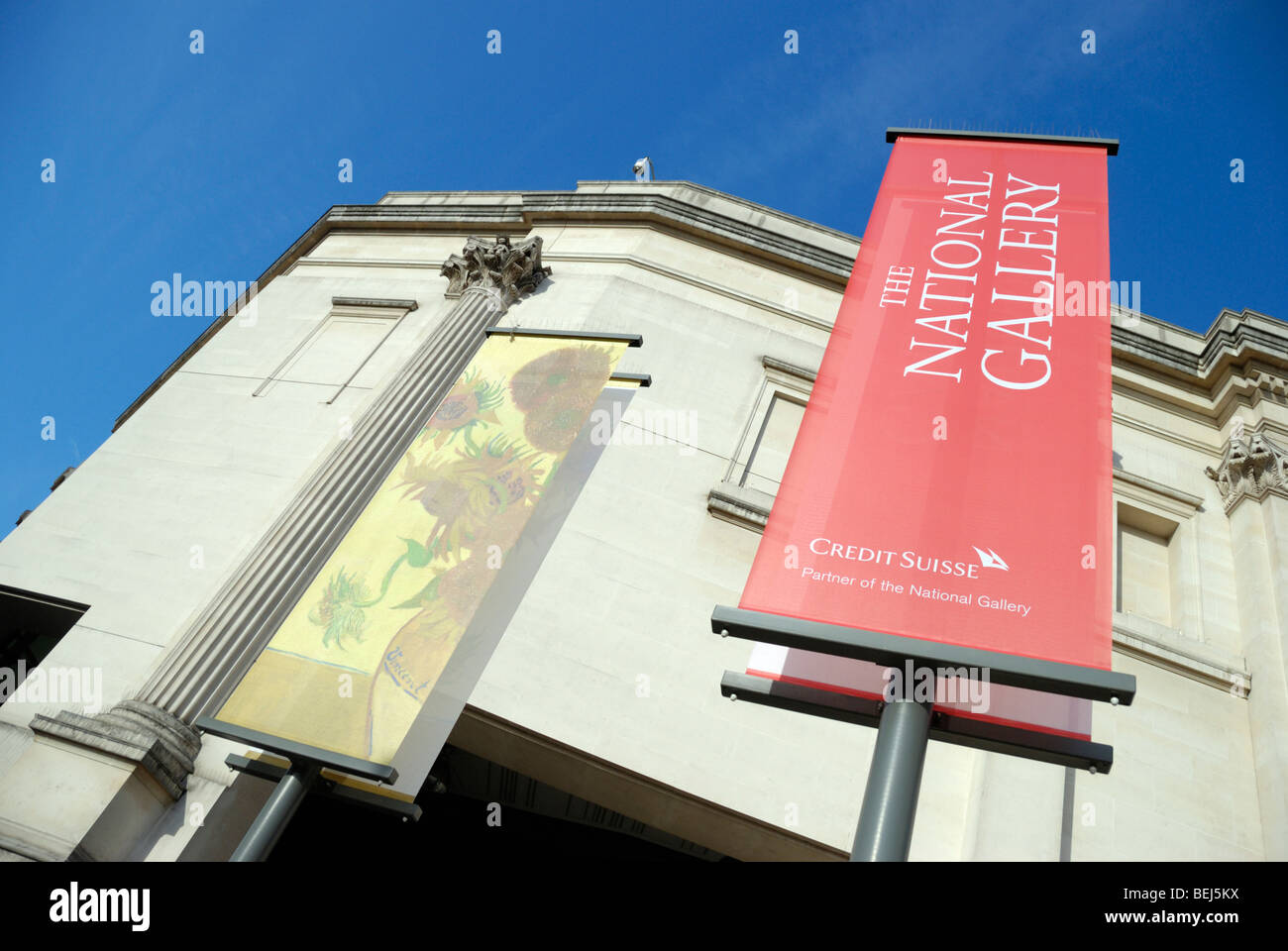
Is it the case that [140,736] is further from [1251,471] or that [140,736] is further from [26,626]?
[1251,471]

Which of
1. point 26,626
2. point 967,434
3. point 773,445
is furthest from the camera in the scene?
point 773,445

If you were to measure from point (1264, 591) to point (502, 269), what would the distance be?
11.8 meters

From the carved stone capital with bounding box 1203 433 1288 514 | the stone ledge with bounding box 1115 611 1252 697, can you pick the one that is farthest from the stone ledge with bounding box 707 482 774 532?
the carved stone capital with bounding box 1203 433 1288 514

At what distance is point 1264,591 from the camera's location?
450 inches

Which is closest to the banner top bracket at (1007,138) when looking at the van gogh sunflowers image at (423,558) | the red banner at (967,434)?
the red banner at (967,434)

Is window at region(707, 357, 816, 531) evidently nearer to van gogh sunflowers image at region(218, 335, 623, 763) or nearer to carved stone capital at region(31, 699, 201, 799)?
van gogh sunflowers image at region(218, 335, 623, 763)

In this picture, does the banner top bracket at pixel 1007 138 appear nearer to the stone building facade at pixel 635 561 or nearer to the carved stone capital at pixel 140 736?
the stone building facade at pixel 635 561

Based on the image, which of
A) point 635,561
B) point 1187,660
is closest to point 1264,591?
point 1187,660

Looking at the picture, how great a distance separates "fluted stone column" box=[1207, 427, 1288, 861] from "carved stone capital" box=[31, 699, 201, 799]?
11.6m
